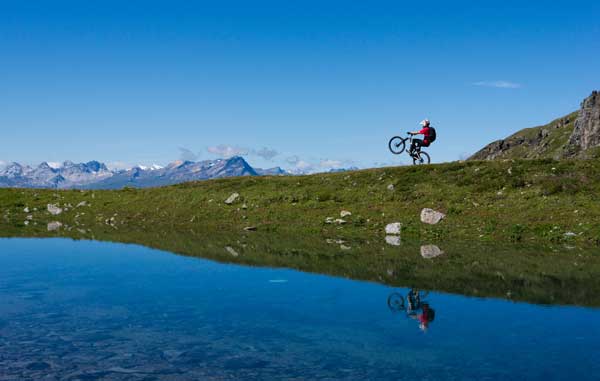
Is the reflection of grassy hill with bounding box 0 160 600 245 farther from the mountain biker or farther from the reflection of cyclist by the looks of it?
the reflection of cyclist

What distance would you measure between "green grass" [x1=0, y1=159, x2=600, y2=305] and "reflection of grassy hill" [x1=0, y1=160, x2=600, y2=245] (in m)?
0.12

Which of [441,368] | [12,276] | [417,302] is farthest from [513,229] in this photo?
[12,276]

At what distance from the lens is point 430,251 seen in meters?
28.4

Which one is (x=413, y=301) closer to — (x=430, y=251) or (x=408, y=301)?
(x=408, y=301)

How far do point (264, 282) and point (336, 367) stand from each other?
400 inches

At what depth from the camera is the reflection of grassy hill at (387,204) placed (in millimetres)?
34356

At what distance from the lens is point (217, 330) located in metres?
14.1

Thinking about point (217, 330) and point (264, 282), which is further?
point (264, 282)

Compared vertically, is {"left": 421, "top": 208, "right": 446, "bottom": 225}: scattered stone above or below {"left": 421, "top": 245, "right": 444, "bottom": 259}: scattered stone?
above

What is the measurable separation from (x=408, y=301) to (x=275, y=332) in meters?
5.35

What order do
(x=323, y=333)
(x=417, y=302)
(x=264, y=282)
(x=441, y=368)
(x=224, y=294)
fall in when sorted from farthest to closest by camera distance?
(x=264, y=282) → (x=224, y=294) → (x=417, y=302) → (x=323, y=333) → (x=441, y=368)

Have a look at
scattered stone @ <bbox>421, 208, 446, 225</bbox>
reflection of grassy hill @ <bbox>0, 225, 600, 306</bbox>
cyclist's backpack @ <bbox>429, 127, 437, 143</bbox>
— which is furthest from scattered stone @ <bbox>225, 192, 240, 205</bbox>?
scattered stone @ <bbox>421, 208, 446, 225</bbox>

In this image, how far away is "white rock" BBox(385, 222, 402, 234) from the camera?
1395 inches

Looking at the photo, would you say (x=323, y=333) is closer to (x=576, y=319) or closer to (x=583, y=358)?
(x=583, y=358)
